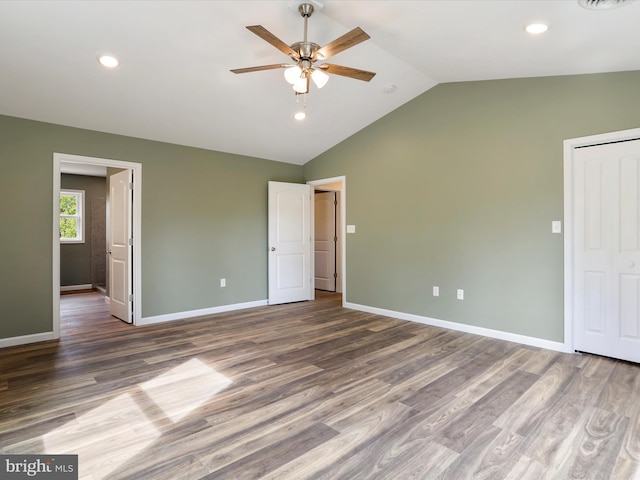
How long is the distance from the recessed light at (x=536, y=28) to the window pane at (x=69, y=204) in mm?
8521

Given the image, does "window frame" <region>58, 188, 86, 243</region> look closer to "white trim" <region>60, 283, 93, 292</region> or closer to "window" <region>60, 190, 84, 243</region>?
"window" <region>60, 190, 84, 243</region>

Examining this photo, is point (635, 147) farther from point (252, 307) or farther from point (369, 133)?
point (252, 307)

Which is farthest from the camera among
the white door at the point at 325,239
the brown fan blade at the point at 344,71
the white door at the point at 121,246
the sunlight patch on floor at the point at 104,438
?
the white door at the point at 325,239

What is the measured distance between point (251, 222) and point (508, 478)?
4.67 meters

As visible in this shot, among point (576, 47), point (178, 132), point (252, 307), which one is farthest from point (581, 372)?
point (178, 132)

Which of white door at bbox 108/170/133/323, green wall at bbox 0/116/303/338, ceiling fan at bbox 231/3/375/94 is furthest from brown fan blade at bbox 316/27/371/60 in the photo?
white door at bbox 108/170/133/323

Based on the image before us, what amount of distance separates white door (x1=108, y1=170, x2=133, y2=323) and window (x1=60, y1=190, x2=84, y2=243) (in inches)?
125

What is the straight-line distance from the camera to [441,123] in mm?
4387

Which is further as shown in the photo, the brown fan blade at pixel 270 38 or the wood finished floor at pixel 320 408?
the brown fan blade at pixel 270 38

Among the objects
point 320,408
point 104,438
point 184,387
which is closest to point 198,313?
point 184,387

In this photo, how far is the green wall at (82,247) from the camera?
7379mm

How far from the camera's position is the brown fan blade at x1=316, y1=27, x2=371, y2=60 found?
2279 millimetres

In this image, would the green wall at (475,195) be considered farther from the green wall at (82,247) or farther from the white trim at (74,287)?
the white trim at (74,287)

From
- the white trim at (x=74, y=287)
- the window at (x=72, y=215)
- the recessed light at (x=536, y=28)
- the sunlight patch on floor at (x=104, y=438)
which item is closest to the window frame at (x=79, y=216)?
the window at (x=72, y=215)
